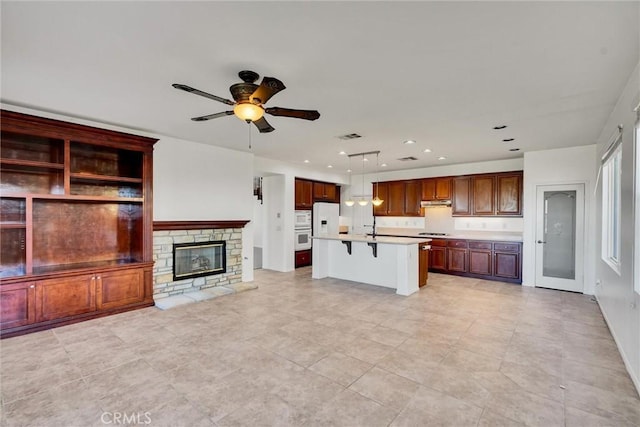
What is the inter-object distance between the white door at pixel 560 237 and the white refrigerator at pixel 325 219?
4532mm

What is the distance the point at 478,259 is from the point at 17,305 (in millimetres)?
7323

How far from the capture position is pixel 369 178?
350 inches

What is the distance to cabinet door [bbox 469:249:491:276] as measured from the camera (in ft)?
21.0

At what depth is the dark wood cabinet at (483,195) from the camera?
265 inches

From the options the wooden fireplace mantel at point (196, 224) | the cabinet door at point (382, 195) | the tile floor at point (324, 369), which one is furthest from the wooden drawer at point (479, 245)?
the wooden fireplace mantel at point (196, 224)

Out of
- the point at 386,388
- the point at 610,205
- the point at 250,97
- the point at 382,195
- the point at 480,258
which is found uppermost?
the point at 250,97

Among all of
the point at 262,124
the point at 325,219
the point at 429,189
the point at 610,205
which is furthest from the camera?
the point at 325,219

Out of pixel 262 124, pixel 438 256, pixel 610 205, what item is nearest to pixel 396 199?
pixel 438 256

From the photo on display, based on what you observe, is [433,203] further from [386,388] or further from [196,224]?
[386,388]

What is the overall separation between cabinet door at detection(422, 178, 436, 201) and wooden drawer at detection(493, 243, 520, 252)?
1784 mm

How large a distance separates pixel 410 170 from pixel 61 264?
723 cm

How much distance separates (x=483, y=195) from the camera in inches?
270

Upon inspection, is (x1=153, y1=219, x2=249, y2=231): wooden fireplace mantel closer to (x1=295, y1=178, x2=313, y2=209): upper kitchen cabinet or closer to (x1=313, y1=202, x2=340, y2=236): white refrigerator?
(x1=295, y1=178, x2=313, y2=209): upper kitchen cabinet

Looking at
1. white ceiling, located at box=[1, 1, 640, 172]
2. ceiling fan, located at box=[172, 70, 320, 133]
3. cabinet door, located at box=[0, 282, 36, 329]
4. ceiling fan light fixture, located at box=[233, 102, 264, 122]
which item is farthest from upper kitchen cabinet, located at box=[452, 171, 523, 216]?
cabinet door, located at box=[0, 282, 36, 329]
